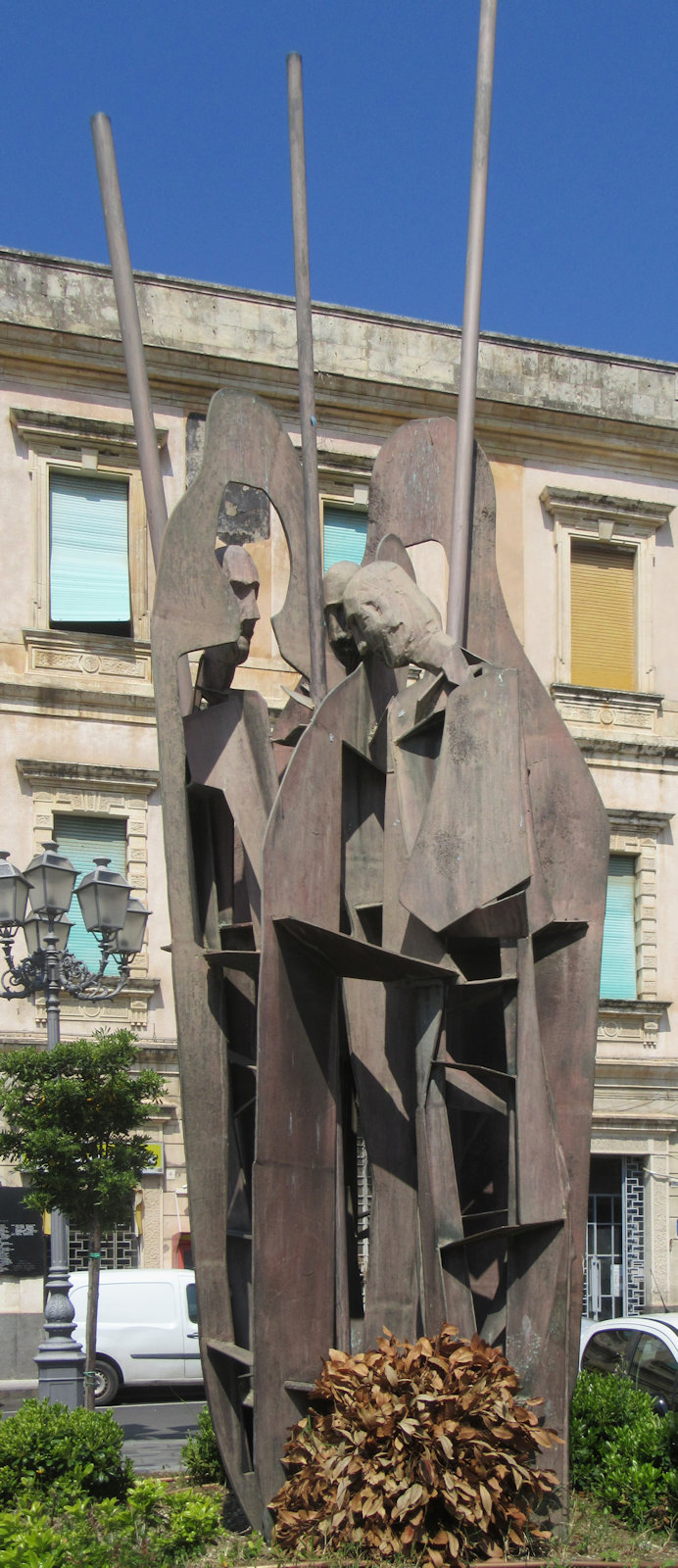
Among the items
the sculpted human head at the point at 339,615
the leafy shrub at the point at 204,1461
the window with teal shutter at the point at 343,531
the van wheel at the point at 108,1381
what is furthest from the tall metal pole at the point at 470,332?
the window with teal shutter at the point at 343,531

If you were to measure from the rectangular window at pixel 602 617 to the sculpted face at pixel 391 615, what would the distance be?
18.4 meters

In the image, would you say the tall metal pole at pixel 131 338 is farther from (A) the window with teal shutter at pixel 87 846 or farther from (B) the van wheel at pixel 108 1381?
(A) the window with teal shutter at pixel 87 846

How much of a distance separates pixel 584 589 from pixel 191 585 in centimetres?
1885

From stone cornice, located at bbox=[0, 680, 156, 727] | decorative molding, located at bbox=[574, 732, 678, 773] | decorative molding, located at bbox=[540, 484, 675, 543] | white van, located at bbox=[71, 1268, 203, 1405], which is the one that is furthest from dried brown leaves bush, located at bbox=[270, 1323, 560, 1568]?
decorative molding, located at bbox=[540, 484, 675, 543]

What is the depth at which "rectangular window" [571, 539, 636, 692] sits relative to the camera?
85.5 ft

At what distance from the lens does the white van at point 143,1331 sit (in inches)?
712

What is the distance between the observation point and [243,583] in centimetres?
823

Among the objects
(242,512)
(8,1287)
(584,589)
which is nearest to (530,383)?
(584,589)

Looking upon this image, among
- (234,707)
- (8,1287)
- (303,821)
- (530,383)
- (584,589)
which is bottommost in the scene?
(8,1287)

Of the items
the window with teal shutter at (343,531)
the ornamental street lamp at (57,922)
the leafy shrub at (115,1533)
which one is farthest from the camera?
the window with teal shutter at (343,531)

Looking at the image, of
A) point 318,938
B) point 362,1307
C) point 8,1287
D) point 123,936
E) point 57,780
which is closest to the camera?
point 318,938

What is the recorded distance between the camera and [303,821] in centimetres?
727

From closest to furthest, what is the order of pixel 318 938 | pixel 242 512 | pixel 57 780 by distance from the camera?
pixel 318 938
pixel 242 512
pixel 57 780

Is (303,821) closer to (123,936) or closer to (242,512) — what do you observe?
(242,512)
